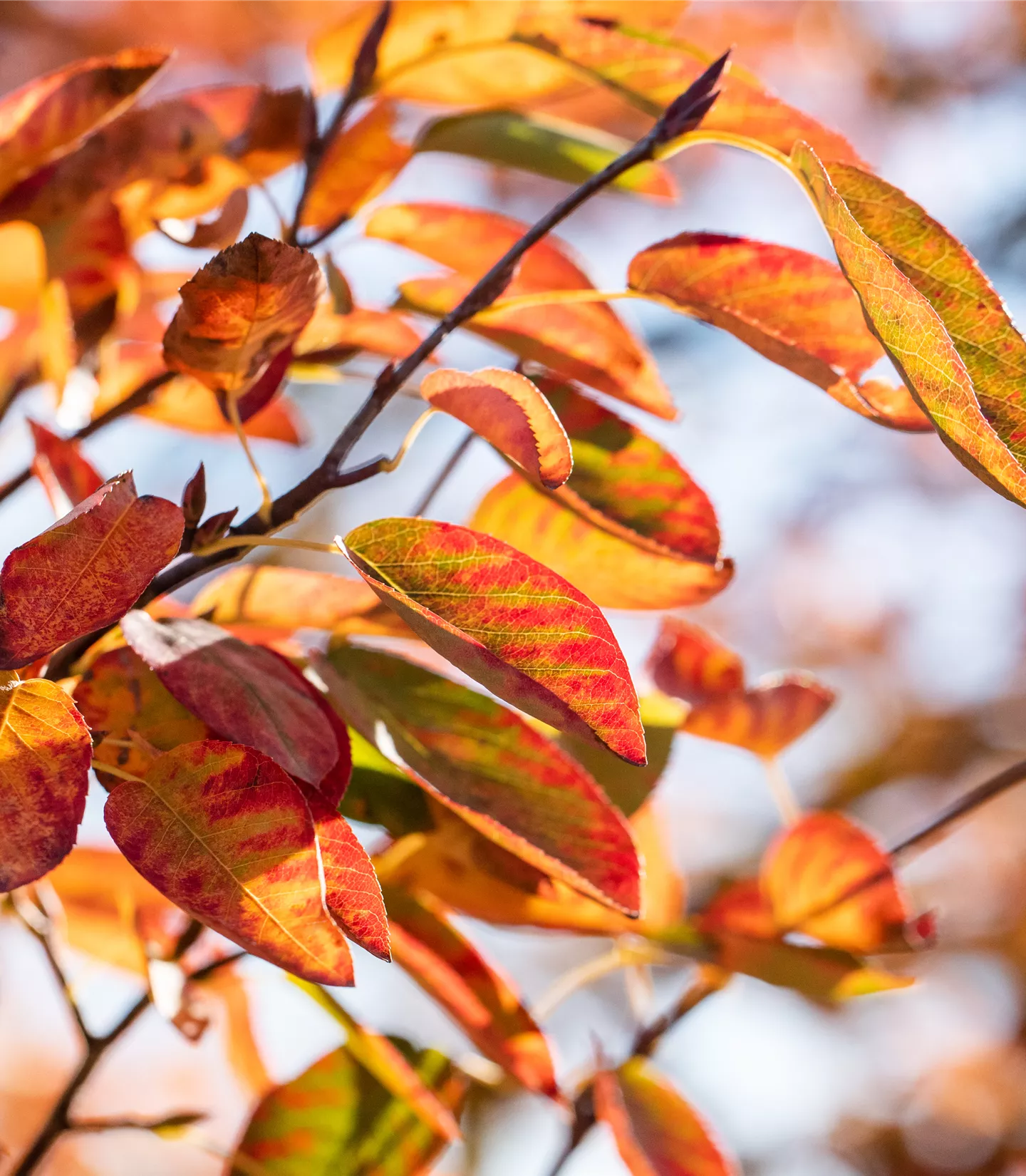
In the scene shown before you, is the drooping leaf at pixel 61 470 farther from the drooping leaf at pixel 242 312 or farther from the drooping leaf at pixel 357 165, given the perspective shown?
the drooping leaf at pixel 357 165

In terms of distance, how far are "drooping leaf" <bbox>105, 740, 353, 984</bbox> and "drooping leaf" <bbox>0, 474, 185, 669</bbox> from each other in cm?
6

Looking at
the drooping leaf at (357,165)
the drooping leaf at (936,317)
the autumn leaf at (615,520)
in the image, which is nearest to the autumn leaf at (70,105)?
the drooping leaf at (357,165)

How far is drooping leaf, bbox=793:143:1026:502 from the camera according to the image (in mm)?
335

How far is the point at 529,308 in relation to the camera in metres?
0.58

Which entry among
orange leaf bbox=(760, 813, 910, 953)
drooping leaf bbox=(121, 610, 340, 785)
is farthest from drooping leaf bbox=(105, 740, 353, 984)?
orange leaf bbox=(760, 813, 910, 953)

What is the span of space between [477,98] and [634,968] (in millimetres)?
697

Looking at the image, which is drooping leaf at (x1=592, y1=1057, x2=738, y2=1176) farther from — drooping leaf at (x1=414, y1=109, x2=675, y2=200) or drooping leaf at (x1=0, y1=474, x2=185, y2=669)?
drooping leaf at (x1=414, y1=109, x2=675, y2=200)

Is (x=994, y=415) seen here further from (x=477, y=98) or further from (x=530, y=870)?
(x=477, y=98)

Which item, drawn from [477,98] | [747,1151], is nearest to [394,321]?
[477,98]

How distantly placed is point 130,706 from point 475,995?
274 mm

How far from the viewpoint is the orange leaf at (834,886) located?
698 mm

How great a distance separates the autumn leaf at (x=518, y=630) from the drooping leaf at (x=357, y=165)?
364 mm

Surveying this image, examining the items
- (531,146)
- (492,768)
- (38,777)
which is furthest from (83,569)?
(531,146)

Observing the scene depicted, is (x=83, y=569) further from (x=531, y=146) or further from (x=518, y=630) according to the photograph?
(x=531, y=146)
